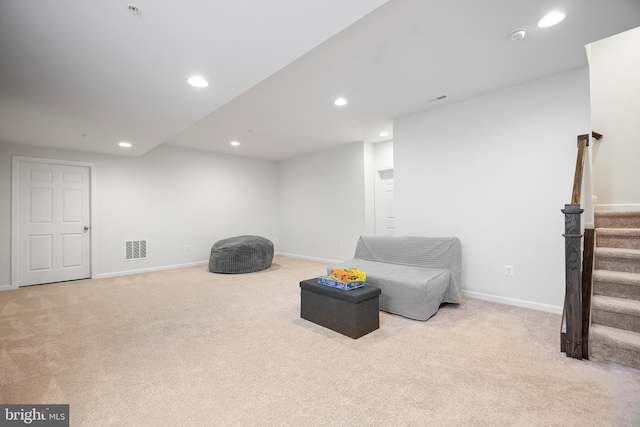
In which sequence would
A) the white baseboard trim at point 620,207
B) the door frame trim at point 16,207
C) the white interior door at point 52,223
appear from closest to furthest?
1. the white baseboard trim at point 620,207
2. the door frame trim at point 16,207
3. the white interior door at point 52,223

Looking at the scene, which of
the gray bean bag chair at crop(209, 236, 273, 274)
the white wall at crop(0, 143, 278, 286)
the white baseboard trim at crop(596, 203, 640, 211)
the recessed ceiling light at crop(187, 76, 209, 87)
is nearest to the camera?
the recessed ceiling light at crop(187, 76, 209, 87)

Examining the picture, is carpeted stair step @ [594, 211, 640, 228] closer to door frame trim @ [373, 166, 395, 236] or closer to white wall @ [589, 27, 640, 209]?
white wall @ [589, 27, 640, 209]

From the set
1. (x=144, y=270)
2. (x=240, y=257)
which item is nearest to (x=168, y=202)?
A: (x=144, y=270)

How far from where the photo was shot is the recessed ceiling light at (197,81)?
2.36 metres

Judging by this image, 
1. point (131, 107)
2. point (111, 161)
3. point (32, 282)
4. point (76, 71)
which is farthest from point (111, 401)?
point (111, 161)

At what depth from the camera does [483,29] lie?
221 cm

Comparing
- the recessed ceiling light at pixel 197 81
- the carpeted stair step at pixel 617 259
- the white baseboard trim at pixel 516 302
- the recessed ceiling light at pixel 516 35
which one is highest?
the recessed ceiling light at pixel 516 35

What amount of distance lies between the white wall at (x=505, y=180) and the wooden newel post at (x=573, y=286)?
1.04m

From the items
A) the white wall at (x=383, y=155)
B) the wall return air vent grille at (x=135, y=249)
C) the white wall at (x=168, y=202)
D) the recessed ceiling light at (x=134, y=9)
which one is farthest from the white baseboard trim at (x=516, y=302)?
the wall return air vent grille at (x=135, y=249)

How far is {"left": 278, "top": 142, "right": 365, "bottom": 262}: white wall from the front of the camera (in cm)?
577

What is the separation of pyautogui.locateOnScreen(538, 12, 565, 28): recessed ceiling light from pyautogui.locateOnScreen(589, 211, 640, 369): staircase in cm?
200

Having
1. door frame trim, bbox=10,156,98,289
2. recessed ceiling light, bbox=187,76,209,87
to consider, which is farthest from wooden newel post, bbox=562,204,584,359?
door frame trim, bbox=10,156,98,289

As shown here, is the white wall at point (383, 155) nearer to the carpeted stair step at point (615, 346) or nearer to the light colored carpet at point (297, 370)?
the light colored carpet at point (297, 370)

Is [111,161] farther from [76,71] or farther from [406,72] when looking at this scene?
[406,72]
